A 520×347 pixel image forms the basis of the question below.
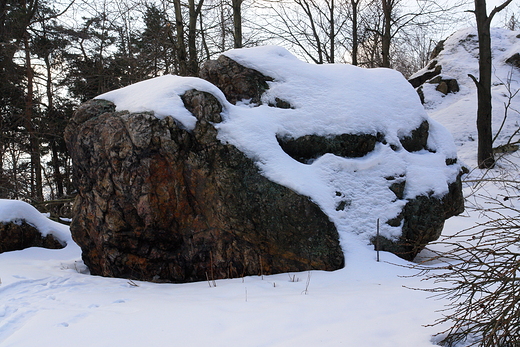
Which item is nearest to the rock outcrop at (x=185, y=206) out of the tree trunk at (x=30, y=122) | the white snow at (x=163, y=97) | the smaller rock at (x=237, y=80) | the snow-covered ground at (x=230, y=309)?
the white snow at (x=163, y=97)

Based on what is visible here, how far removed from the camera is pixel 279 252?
187 inches

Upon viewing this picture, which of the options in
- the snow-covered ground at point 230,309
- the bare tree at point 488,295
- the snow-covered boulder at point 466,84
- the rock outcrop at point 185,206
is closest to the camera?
the bare tree at point 488,295

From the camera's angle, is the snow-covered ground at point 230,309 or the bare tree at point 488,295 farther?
the snow-covered ground at point 230,309

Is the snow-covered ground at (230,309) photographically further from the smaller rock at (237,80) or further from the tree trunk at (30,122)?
the tree trunk at (30,122)

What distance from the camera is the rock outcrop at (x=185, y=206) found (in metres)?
4.74

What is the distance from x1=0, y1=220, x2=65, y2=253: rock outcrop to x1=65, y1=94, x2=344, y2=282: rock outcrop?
2177 millimetres

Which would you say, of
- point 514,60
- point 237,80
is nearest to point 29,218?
point 237,80

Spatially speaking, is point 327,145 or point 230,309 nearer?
point 230,309

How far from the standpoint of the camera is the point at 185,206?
516 cm

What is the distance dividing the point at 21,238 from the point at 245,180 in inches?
194

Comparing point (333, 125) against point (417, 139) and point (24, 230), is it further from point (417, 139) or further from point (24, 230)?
point (24, 230)

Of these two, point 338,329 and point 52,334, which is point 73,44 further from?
point 338,329

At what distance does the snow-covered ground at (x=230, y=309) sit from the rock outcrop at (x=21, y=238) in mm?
1659

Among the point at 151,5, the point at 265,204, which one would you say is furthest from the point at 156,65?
the point at 265,204
